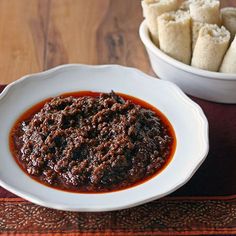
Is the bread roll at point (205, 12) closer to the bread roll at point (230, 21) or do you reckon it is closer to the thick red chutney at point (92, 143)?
the bread roll at point (230, 21)

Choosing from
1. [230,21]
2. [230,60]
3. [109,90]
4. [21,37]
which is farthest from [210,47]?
[21,37]

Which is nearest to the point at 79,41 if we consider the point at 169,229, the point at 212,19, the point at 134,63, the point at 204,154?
the point at 134,63

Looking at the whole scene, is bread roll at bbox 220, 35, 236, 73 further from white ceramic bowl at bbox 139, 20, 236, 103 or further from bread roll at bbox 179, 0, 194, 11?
bread roll at bbox 179, 0, 194, 11

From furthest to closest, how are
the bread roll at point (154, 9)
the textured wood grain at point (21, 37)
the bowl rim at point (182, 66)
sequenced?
the textured wood grain at point (21, 37)
the bread roll at point (154, 9)
the bowl rim at point (182, 66)

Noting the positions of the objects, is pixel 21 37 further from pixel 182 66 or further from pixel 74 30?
pixel 182 66

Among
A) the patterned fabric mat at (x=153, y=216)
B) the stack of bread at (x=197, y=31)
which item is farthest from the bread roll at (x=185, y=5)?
the patterned fabric mat at (x=153, y=216)

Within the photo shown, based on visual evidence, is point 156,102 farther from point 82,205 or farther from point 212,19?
point 82,205
